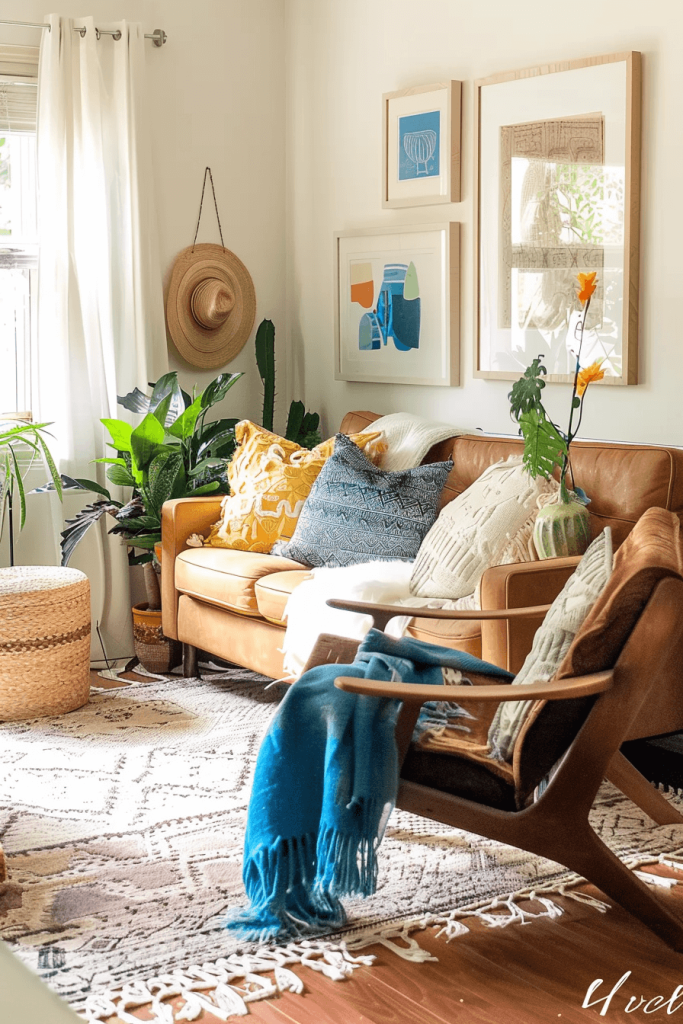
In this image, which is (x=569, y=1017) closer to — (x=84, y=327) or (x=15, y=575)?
(x=15, y=575)

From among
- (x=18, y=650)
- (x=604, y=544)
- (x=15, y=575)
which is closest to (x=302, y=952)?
(x=604, y=544)

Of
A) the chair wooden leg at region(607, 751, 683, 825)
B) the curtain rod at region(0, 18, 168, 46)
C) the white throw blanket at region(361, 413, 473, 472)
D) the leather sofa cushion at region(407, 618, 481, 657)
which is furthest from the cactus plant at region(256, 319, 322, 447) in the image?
the chair wooden leg at region(607, 751, 683, 825)

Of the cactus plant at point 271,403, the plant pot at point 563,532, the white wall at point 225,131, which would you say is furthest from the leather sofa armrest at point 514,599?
the white wall at point 225,131

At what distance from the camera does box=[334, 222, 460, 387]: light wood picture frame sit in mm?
4230

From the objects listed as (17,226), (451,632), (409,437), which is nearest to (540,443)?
(451,632)

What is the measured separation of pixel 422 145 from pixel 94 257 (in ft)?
4.50

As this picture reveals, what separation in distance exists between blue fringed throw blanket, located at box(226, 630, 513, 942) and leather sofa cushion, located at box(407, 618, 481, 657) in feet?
2.11

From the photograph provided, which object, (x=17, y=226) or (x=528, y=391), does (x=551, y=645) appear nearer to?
(x=528, y=391)

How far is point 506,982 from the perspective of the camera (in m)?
2.08

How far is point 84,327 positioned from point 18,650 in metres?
1.45

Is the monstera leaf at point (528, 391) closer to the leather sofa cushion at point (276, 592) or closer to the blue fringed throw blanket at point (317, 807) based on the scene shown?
the leather sofa cushion at point (276, 592)

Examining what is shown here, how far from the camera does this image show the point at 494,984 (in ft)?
6.81

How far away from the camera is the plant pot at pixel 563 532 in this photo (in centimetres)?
304

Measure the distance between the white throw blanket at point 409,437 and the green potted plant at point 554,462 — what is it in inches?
24.1
